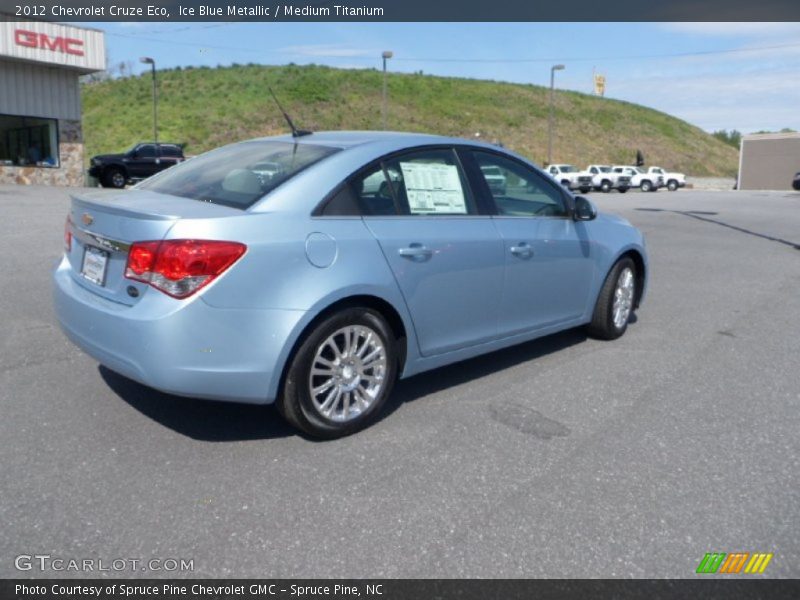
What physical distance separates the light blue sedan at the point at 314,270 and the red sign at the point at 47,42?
20.8m

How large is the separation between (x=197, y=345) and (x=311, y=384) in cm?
64

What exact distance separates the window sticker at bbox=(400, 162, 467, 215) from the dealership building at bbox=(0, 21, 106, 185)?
21653 millimetres

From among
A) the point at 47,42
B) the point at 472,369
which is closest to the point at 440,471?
the point at 472,369

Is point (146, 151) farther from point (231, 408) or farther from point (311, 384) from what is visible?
point (311, 384)

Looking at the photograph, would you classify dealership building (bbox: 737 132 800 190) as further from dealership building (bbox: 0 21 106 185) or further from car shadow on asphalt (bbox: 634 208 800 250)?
dealership building (bbox: 0 21 106 185)

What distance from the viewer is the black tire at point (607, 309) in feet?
18.6

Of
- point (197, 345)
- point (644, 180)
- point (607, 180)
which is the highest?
point (644, 180)

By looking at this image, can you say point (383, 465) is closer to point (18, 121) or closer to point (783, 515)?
point (783, 515)

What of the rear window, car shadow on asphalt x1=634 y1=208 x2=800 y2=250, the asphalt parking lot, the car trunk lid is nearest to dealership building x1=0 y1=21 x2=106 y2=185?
car shadow on asphalt x1=634 y1=208 x2=800 y2=250

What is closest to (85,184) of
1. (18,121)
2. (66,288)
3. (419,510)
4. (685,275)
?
(18,121)

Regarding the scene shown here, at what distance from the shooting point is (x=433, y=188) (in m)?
4.32

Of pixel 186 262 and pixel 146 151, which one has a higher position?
pixel 146 151

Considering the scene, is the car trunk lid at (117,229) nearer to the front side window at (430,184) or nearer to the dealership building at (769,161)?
the front side window at (430,184)

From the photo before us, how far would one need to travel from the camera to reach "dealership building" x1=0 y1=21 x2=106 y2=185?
21906 millimetres
